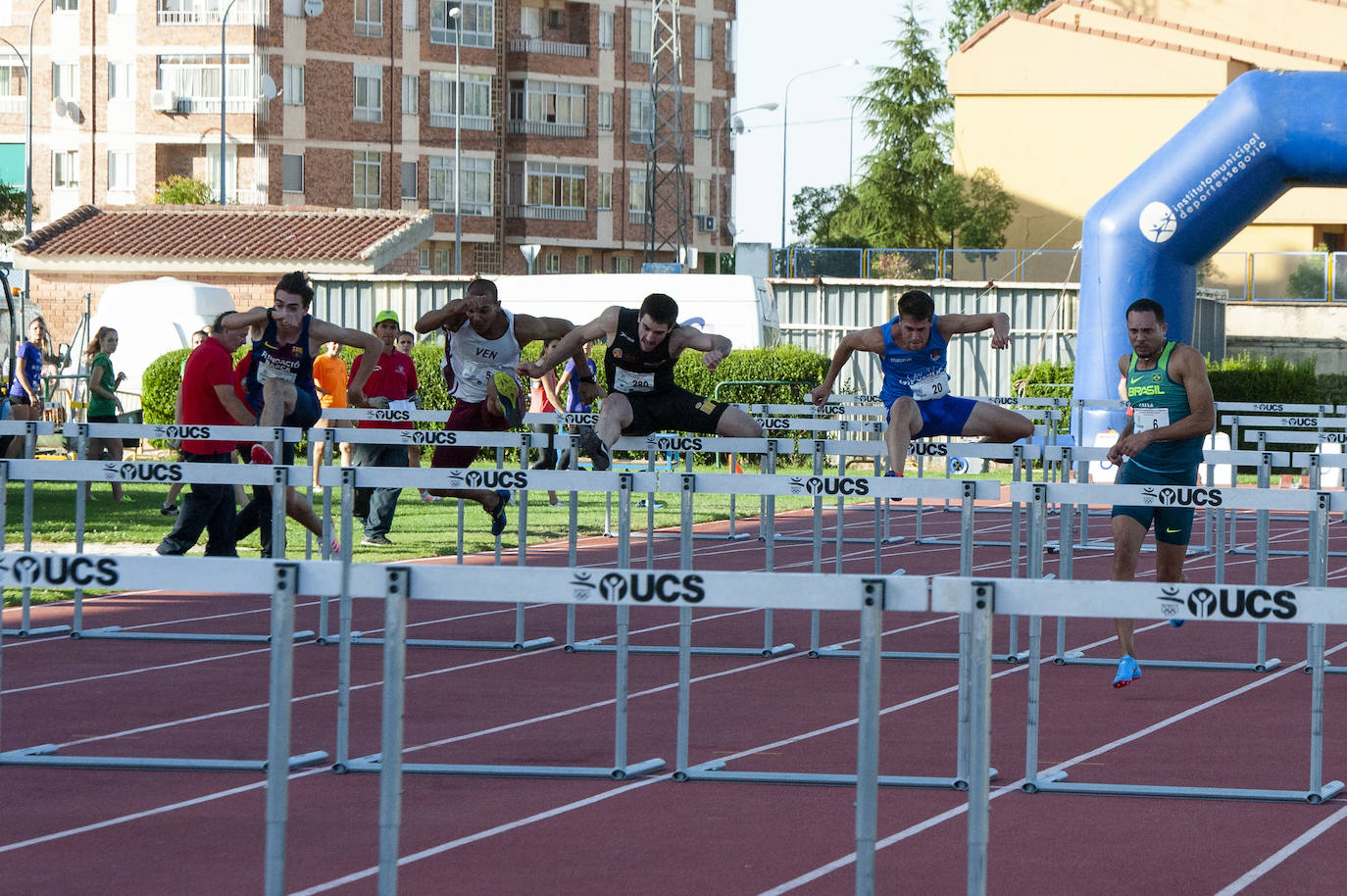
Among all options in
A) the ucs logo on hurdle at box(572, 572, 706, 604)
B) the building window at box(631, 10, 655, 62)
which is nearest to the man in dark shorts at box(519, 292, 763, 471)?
the ucs logo on hurdle at box(572, 572, 706, 604)

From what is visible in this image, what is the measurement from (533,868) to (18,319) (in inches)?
1011

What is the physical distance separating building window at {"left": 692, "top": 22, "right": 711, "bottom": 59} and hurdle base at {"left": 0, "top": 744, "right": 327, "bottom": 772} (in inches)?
2534

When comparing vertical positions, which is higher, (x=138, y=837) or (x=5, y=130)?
(x=5, y=130)

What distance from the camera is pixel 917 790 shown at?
6992mm

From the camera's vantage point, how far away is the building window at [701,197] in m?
70.7

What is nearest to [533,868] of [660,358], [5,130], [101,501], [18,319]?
[660,358]

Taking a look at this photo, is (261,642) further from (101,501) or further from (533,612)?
(101,501)

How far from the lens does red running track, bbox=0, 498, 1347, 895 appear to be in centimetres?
585

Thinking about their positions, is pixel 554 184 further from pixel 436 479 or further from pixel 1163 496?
pixel 1163 496

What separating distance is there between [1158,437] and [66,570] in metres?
5.76

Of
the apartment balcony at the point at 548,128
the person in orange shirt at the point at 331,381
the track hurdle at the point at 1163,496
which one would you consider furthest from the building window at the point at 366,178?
the track hurdle at the point at 1163,496

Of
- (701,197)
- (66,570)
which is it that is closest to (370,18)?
(701,197)

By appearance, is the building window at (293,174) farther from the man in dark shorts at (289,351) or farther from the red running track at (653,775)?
the red running track at (653,775)

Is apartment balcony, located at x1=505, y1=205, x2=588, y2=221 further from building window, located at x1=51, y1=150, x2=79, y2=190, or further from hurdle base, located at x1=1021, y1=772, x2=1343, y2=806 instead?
hurdle base, located at x1=1021, y1=772, x2=1343, y2=806
